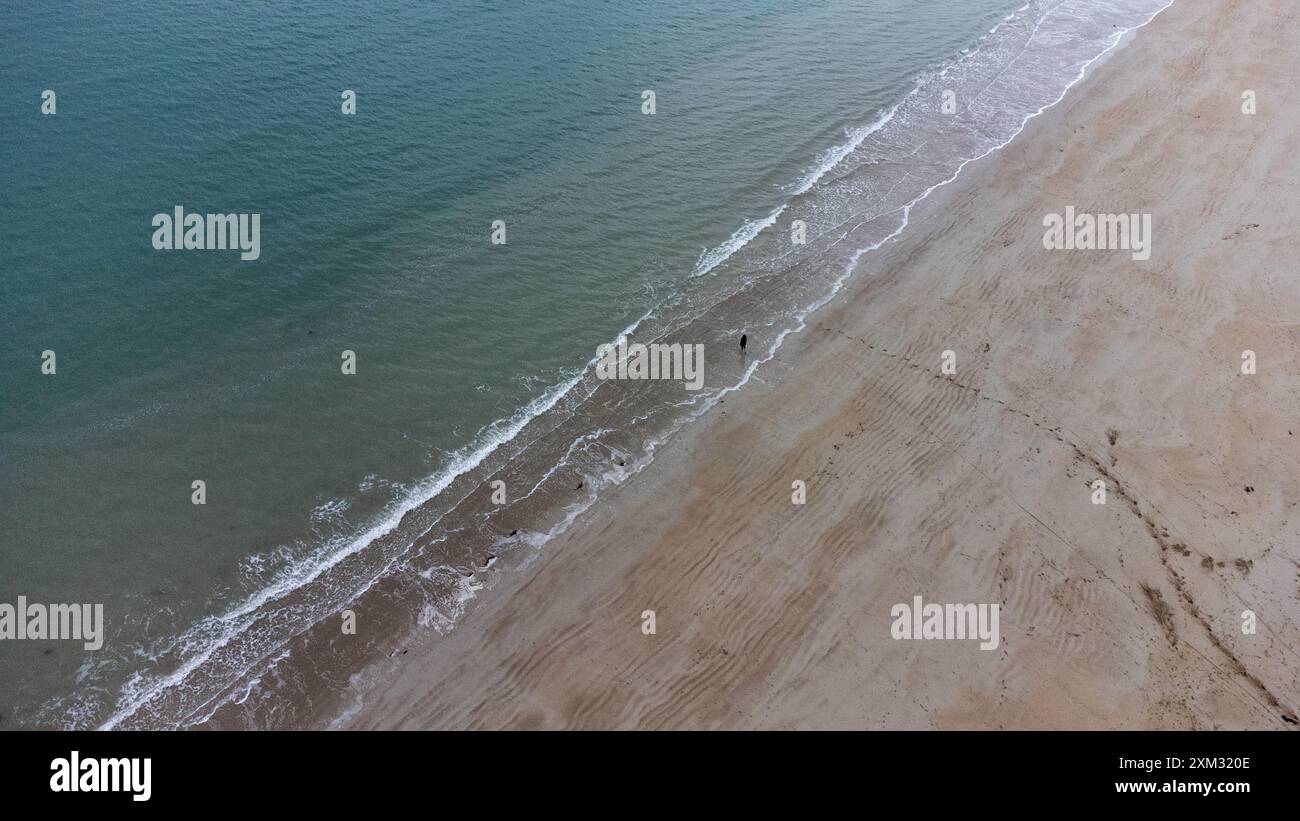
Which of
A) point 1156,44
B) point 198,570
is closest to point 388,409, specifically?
point 198,570

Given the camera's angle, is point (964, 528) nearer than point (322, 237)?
Yes

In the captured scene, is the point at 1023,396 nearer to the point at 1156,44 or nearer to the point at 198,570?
the point at 198,570

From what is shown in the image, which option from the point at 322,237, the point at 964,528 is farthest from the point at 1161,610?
the point at 322,237

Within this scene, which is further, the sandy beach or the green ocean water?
the green ocean water

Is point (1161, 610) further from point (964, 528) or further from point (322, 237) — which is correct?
point (322, 237)

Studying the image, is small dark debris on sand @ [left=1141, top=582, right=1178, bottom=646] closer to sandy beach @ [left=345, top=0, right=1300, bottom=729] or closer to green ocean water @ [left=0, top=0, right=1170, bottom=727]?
sandy beach @ [left=345, top=0, right=1300, bottom=729]

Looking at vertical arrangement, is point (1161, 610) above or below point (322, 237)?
below

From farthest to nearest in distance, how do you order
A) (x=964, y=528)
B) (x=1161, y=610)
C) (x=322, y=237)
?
(x=322, y=237), (x=964, y=528), (x=1161, y=610)

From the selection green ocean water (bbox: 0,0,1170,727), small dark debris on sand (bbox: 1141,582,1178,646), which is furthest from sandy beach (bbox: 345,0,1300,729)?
green ocean water (bbox: 0,0,1170,727)

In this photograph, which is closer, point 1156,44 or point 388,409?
point 388,409
